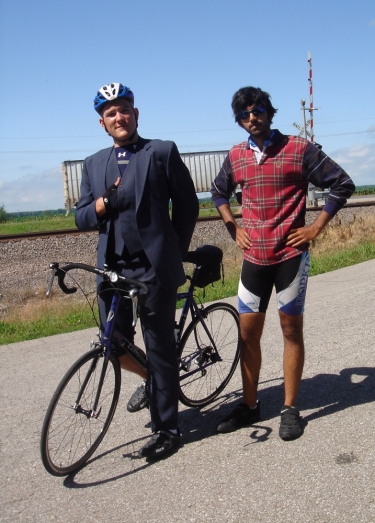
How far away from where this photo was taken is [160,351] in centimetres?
423

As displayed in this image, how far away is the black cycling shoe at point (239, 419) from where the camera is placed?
176 inches

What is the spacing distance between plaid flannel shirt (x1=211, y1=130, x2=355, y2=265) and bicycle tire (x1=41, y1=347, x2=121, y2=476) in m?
1.23

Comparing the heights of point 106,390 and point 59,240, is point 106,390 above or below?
above

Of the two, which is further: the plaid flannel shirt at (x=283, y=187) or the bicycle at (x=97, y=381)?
the plaid flannel shirt at (x=283, y=187)

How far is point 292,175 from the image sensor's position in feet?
14.1

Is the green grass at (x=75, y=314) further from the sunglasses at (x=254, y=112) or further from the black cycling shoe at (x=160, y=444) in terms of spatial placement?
the sunglasses at (x=254, y=112)

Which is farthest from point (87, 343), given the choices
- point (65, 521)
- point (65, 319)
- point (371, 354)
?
point (65, 521)

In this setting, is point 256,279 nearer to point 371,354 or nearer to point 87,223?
point 87,223

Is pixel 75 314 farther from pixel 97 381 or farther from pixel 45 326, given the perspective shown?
pixel 97 381

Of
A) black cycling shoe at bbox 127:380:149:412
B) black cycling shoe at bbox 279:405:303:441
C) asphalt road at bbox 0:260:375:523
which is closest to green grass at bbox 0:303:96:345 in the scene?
asphalt road at bbox 0:260:375:523

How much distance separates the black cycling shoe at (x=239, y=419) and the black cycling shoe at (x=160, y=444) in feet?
1.22

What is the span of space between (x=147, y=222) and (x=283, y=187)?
3.02 ft

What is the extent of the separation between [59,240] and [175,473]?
42.1 ft

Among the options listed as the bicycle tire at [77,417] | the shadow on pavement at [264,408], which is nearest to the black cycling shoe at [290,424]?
the shadow on pavement at [264,408]
